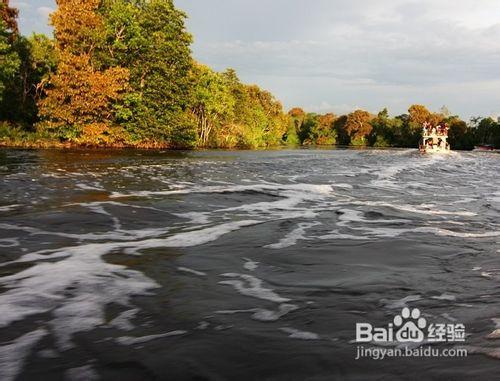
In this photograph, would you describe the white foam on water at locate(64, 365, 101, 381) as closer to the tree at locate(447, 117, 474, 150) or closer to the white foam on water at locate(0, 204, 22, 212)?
the white foam on water at locate(0, 204, 22, 212)

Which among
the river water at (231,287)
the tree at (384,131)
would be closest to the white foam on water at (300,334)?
the river water at (231,287)

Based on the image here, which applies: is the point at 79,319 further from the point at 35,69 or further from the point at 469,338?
the point at 35,69

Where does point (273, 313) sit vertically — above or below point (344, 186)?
below

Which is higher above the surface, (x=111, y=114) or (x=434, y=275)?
(x=111, y=114)

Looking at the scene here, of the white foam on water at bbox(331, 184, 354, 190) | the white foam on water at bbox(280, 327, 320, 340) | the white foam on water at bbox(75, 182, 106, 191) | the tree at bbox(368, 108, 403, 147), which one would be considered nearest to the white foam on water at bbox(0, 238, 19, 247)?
the white foam on water at bbox(280, 327, 320, 340)

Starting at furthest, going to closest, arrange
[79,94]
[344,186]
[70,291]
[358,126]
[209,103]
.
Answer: [358,126] < [209,103] < [79,94] < [344,186] < [70,291]

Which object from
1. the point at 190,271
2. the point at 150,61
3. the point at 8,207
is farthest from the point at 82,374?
the point at 150,61

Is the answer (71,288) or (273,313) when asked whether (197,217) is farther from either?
(273,313)

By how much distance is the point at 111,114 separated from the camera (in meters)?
41.9

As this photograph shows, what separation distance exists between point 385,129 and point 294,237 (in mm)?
119897

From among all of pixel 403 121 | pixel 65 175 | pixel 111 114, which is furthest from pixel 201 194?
pixel 403 121

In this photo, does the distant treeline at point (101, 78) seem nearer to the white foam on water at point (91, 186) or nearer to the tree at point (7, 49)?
the tree at point (7, 49)

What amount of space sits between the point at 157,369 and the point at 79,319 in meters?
1.26

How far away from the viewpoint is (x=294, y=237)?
295 inches
